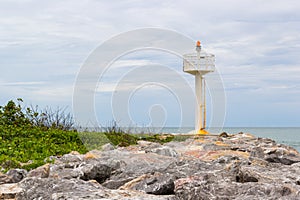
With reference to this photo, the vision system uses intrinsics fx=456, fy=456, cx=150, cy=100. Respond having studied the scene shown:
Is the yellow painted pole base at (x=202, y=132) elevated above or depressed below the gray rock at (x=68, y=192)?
above

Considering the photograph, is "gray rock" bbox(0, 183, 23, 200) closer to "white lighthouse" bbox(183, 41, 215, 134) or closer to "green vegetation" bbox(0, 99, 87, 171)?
"green vegetation" bbox(0, 99, 87, 171)

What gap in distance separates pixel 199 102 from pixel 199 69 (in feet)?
4.10

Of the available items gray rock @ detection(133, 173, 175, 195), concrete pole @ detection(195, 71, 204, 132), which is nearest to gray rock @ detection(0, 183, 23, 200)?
gray rock @ detection(133, 173, 175, 195)

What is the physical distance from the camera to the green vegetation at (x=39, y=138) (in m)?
8.89

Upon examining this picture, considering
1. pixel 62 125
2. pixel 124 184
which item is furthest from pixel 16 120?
pixel 124 184

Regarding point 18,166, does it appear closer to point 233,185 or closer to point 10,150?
point 10,150

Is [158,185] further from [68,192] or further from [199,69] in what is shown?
[199,69]

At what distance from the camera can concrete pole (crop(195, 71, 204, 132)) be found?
17.1m

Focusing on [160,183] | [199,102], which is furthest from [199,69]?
[160,183]

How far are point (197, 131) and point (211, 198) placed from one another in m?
13.4

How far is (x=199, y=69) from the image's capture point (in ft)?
56.7

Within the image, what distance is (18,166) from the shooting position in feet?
25.9

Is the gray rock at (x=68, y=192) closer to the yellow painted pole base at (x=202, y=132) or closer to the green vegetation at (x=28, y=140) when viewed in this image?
the green vegetation at (x=28, y=140)

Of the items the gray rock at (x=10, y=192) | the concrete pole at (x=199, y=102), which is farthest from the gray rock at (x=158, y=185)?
the concrete pole at (x=199, y=102)
